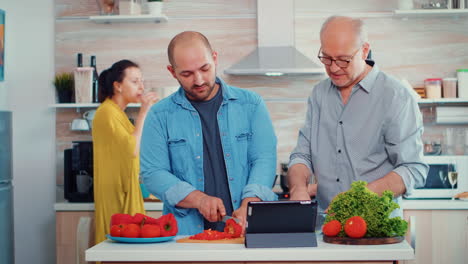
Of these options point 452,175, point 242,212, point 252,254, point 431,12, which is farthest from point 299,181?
point 431,12

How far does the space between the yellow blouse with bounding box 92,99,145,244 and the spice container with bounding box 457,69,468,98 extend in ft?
7.19

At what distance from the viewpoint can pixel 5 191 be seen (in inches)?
164

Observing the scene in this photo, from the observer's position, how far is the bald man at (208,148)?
2.58 meters

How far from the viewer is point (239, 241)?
219cm

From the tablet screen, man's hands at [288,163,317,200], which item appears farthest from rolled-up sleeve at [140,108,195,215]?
the tablet screen

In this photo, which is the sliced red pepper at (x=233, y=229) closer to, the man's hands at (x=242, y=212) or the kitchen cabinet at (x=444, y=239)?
the man's hands at (x=242, y=212)

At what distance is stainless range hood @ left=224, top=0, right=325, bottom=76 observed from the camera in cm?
445

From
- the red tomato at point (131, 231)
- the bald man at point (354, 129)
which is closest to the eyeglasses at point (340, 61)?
the bald man at point (354, 129)

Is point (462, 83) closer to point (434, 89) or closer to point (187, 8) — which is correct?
point (434, 89)

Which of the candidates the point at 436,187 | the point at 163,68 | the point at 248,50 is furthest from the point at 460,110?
the point at 163,68

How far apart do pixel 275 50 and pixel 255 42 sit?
0.23m

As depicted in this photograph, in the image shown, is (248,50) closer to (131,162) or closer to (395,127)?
(131,162)

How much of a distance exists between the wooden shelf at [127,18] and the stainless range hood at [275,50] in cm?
65

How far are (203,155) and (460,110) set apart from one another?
102 inches
